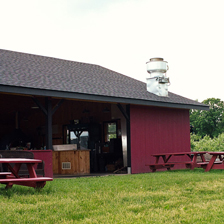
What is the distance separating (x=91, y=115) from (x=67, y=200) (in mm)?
10071

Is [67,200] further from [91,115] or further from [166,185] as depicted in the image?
[91,115]

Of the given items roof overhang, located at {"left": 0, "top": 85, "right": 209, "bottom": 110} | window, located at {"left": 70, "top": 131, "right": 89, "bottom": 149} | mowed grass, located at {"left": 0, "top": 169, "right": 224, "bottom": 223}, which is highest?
roof overhang, located at {"left": 0, "top": 85, "right": 209, "bottom": 110}

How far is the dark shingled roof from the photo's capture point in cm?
1041

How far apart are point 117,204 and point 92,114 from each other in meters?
10.3

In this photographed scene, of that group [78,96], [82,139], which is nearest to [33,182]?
[78,96]

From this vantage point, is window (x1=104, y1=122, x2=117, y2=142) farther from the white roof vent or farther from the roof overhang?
the roof overhang

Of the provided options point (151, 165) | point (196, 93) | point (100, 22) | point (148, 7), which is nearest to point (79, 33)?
point (100, 22)

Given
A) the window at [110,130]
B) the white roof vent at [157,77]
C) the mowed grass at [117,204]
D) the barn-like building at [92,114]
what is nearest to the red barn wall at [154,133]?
the barn-like building at [92,114]

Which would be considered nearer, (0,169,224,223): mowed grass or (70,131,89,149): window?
(0,169,224,223): mowed grass

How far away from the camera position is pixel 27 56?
46.1 feet

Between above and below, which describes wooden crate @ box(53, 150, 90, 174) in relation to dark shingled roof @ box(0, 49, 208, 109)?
below

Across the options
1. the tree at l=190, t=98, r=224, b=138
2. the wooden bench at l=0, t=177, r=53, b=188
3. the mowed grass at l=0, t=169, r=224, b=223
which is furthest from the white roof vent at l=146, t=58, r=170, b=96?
the tree at l=190, t=98, r=224, b=138

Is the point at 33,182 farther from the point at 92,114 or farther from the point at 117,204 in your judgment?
the point at 92,114

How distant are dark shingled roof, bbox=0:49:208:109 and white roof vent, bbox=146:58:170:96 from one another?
30 cm
